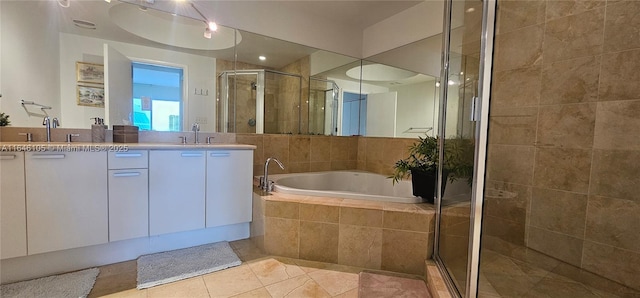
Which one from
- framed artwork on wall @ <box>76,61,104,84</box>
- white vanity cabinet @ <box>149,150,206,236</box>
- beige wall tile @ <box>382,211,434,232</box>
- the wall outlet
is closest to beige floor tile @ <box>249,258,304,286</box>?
white vanity cabinet @ <box>149,150,206,236</box>

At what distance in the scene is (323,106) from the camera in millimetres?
3289

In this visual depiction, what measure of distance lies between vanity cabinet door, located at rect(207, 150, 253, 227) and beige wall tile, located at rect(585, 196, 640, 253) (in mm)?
2544

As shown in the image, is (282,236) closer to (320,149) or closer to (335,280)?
(335,280)

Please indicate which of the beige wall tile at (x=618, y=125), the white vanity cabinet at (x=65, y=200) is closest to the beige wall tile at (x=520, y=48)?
the beige wall tile at (x=618, y=125)

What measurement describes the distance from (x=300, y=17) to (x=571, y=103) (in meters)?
A: 2.62

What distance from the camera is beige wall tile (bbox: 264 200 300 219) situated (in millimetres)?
1942

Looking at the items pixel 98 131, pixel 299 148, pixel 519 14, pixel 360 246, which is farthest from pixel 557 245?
pixel 98 131

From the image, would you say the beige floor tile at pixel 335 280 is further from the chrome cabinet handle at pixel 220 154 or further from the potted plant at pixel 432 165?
the chrome cabinet handle at pixel 220 154

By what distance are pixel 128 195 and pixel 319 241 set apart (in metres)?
1.40

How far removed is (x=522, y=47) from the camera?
80.7 inches

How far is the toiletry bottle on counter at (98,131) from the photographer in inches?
77.4

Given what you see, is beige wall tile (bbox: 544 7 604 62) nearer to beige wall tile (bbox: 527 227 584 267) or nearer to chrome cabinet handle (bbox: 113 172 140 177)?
beige wall tile (bbox: 527 227 584 267)

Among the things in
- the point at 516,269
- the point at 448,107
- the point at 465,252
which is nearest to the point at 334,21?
the point at 448,107

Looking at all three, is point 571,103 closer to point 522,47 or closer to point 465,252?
point 522,47
